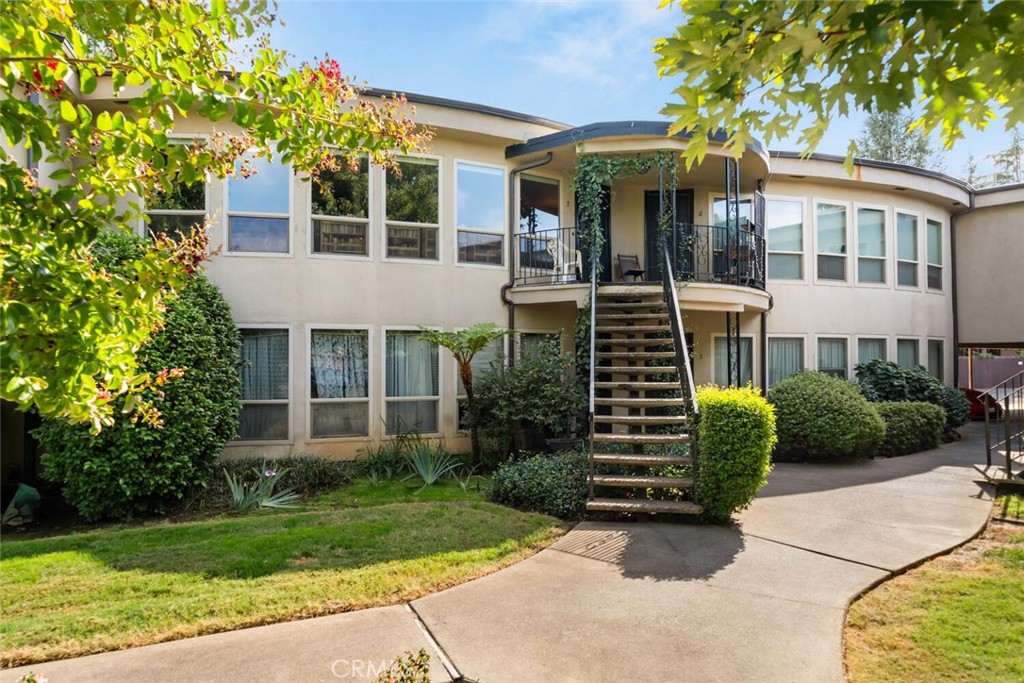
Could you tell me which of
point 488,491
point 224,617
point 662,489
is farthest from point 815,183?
point 224,617

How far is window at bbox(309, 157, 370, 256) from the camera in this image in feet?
29.9

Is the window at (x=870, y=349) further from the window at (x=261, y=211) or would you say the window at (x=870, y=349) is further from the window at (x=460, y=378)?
the window at (x=261, y=211)

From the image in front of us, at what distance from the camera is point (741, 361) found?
1219 cm

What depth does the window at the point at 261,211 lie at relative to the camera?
876cm

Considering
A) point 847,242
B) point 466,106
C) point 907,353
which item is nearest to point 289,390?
point 466,106

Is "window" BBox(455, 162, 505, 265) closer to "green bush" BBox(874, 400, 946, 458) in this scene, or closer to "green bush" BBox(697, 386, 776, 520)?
"green bush" BBox(697, 386, 776, 520)

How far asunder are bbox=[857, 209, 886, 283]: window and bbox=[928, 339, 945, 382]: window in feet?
8.23

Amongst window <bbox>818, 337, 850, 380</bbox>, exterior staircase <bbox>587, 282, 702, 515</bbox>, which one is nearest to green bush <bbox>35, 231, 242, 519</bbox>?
exterior staircase <bbox>587, 282, 702, 515</bbox>

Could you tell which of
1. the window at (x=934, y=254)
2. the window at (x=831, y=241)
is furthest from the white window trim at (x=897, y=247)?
the window at (x=831, y=241)

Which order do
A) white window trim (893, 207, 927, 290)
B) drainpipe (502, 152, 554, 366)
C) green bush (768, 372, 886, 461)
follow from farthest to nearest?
white window trim (893, 207, 927, 290)
drainpipe (502, 152, 554, 366)
green bush (768, 372, 886, 461)

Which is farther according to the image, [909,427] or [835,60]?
[909,427]

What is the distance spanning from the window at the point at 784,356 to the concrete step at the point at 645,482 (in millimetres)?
7312

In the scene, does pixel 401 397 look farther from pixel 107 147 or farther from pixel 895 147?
pixel 895 147

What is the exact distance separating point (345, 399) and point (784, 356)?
9.35m
